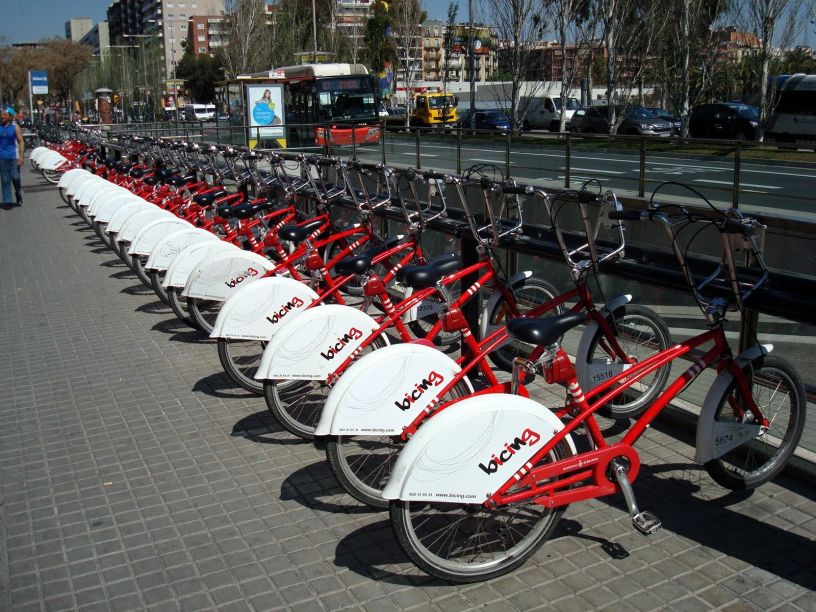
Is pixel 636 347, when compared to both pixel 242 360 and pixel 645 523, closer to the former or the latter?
pixel 645 523

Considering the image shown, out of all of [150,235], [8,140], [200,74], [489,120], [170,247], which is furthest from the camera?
[200,74]

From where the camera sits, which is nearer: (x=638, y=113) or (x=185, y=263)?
(x=185, y=263)

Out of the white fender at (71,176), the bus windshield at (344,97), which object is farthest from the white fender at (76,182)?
the bus windshield at (344,97)

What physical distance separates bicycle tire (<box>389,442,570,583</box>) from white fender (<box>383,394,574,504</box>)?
0.10 metres

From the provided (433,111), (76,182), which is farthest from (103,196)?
(433,111)

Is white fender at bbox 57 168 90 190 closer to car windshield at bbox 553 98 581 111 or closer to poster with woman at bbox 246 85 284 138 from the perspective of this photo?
poster with woman at bbox 246 85 284 138

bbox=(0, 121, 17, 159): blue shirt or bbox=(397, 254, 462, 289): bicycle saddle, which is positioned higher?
bbox=(0, 121, 17, 159): blue shirt

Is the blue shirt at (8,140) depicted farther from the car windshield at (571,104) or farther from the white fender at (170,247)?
the car windshield at (571,104)

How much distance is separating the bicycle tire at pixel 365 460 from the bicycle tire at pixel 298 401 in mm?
587

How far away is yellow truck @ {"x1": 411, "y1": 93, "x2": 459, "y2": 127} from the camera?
50.8 metres

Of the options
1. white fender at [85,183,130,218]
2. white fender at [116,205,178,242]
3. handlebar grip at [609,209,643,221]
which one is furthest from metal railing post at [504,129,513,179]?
handlebar grip at [609,209,643,221]

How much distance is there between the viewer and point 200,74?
354 feet

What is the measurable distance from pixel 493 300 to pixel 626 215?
1440mm

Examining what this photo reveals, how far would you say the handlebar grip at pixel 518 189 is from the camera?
525 centimetres
